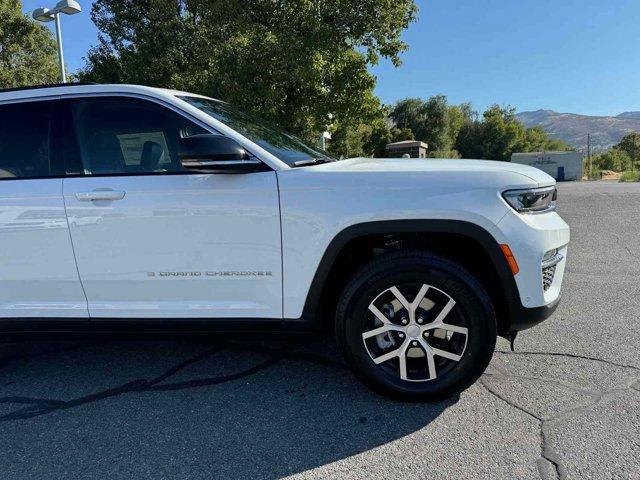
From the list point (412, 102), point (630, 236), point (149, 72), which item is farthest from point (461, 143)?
point (630, 236)

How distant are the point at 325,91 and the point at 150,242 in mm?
9419

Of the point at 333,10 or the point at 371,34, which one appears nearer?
the point at 333,10

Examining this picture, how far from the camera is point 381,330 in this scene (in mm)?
2805

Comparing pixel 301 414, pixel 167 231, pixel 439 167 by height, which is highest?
pixel 439 167

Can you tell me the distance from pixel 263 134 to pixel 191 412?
5.97ft

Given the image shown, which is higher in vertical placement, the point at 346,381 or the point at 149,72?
the point at 149,72

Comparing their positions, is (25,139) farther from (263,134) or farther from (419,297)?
(419,297)

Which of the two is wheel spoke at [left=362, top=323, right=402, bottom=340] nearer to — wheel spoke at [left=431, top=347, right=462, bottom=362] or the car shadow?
wheel spoke at [left=431, top=347, right=462, bottom=362]

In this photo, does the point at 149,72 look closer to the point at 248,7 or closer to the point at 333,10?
the point at 248,7

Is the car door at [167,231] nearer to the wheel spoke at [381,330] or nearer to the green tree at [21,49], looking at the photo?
the wheel spoke at [381,330]

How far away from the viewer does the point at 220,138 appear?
8.85 feet

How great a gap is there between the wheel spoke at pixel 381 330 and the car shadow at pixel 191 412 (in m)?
0.44

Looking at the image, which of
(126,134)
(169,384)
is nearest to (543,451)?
(169,384)

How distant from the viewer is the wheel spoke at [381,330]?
280cm
